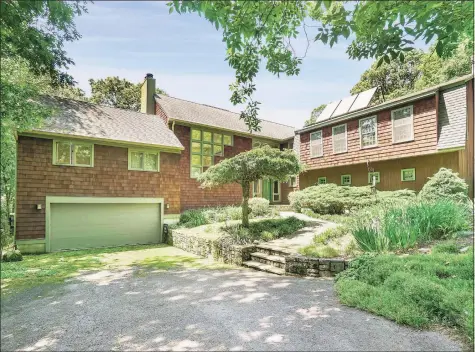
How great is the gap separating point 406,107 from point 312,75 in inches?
406

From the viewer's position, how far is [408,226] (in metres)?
6.63

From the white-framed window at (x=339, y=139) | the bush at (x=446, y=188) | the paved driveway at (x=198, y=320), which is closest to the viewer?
the paved driveway at (x=198, y=320)

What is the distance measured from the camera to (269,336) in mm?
3396

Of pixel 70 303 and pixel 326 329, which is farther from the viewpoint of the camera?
pixel 70 303

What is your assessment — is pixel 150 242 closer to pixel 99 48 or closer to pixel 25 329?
pixel 25 329

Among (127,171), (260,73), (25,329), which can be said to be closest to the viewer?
(25,329)

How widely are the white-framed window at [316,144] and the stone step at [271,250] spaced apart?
30.6 feet

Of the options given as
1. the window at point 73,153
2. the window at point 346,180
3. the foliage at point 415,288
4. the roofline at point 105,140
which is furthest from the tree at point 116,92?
the foliage at point 415,288

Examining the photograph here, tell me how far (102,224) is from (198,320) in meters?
9.26

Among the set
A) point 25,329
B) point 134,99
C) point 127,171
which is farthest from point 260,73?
point 134,99

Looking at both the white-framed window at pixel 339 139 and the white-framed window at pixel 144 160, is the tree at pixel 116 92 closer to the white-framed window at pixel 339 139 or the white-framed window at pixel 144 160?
the white-framed window at pixel 144 160

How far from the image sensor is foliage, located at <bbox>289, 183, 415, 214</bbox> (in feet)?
37.2

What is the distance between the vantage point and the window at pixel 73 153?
10773mm

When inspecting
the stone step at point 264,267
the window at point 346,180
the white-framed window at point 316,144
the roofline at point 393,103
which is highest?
the roofline at point 393,103
